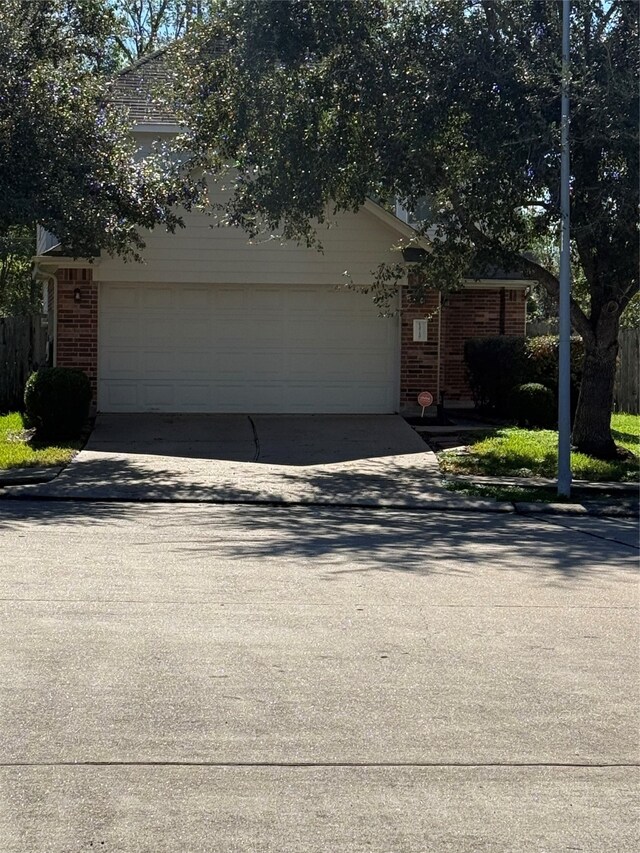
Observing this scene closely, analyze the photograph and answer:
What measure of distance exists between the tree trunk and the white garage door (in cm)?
479

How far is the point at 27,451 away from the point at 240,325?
5607 millimetres

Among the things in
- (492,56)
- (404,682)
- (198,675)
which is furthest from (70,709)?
(492,56)

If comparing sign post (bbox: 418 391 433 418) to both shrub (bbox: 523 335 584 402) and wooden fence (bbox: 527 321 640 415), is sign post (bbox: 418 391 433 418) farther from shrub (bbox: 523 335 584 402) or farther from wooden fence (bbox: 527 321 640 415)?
wooden fence (bbox: 527 321 640 415)

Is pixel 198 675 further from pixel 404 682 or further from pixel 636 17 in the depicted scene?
pixel 636 17

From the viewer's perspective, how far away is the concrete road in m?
4.16

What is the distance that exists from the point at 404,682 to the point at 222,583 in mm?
2708

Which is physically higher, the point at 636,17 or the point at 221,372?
the point at 636,17

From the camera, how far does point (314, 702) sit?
548cm

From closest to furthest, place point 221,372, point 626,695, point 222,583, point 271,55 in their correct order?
point 626,695, point 222,583, point 271,55, point 221,372

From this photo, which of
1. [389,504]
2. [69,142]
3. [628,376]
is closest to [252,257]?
[69,142]

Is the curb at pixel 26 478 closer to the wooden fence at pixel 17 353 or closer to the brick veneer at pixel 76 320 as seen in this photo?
the brick veneer at pixel 76 320

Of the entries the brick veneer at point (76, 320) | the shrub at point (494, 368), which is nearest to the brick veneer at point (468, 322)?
the shrub at point (494, 368)

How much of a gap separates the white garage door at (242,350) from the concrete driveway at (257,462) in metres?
0.48

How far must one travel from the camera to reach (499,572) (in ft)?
29.7
